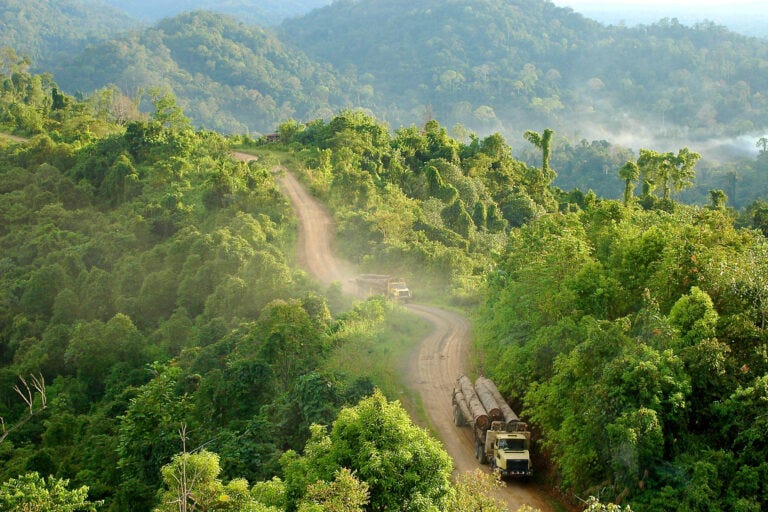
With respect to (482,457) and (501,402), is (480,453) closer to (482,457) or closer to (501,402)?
(482,457)

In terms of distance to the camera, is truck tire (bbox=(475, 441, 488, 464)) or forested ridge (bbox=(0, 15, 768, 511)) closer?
forested ridge (bbox=(0, 15, 768, 511))

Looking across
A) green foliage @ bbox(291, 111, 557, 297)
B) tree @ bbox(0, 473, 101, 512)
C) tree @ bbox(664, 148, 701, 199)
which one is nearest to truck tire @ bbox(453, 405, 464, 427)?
tree @ bbox(0, 473, 101, 512)

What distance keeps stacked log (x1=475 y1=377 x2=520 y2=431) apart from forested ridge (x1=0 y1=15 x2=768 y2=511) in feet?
2.01

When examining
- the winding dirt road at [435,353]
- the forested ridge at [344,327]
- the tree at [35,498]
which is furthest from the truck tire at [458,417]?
the tree at [35,498]

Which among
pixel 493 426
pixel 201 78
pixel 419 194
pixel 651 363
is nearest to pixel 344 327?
A: pixel 493 426

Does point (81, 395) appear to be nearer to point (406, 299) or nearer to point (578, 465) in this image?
point (406, 299)

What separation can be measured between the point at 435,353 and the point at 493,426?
315 inches

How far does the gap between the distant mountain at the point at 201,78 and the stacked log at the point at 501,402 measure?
15302cm

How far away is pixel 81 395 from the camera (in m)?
32.4

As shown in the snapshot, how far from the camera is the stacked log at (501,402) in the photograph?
65.7 ft

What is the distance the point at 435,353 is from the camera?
91.2ft

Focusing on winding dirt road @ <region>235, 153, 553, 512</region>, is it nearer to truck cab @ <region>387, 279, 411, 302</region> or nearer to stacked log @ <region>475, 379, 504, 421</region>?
truck cab @ <region>387, 279, 411, 302</region>

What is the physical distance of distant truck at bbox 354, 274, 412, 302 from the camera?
35.6 metres

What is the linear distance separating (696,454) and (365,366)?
43.6ft
